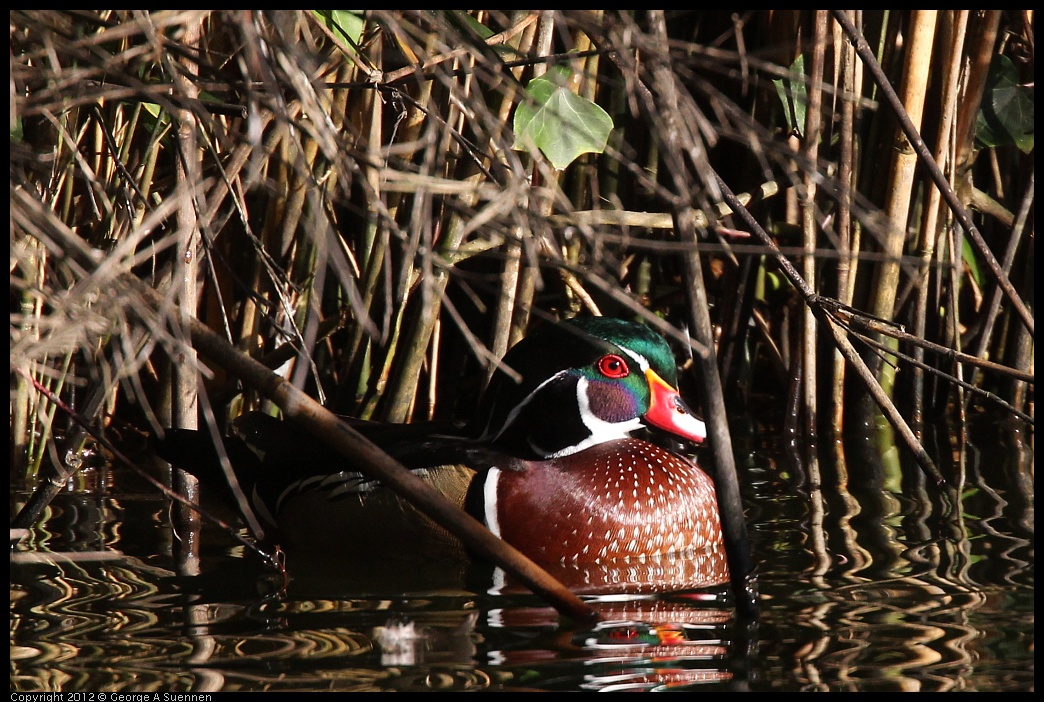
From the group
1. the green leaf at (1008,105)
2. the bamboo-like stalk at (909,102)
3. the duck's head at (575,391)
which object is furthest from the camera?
the green leaf at (1008,105)

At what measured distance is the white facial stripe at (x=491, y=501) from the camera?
351 cm

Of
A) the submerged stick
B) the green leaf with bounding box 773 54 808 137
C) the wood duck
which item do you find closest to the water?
the wood duck

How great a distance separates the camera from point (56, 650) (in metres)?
2.60

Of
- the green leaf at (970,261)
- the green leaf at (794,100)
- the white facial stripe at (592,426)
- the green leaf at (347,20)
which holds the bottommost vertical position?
the white facial stripe at (592,426)

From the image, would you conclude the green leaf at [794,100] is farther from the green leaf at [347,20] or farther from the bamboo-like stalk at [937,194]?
the green leaf at [347,20]

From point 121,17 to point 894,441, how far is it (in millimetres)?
3560

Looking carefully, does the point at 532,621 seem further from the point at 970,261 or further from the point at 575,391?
the point at 970,261

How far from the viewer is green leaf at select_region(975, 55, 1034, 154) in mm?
4586

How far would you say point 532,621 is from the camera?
2.77m

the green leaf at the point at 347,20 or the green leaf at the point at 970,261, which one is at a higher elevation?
the green leaf at the point at 347,20

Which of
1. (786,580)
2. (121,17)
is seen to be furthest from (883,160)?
(121,17)

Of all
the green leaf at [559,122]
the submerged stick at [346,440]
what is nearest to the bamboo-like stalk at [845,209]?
the green leaf at [559,122]

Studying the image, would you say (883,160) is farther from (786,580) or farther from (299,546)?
(299,546)

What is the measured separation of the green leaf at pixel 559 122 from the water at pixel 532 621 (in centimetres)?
102
